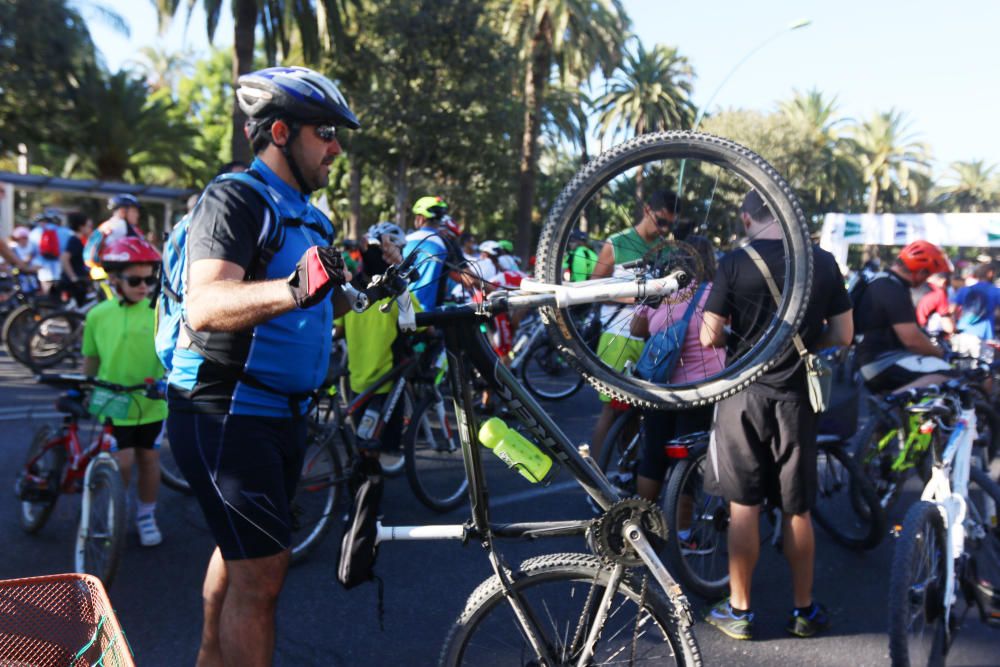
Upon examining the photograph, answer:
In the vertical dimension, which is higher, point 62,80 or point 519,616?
point 62,80

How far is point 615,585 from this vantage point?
2264 mm

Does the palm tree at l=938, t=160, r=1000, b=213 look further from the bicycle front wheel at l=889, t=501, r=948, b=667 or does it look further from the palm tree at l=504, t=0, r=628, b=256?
the bicycle front wheel at l=889, t=501, r=948, b=667

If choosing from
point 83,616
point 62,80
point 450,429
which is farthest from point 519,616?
point 62,80

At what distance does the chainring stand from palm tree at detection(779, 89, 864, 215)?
117 ft

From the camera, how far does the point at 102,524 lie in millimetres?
3809

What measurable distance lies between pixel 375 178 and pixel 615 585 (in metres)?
25.7

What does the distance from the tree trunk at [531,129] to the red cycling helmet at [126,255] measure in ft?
54.7

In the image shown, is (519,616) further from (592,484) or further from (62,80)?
(62,80)

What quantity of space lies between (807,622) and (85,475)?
3542 millimetres

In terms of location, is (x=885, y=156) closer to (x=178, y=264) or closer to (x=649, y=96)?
(x=649, y=96)

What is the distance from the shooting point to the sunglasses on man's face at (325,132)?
2.26m

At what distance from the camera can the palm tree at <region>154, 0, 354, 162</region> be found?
613 inches

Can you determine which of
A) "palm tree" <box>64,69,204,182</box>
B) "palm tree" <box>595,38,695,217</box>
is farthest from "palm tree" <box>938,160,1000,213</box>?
"palm tree" <box>64,69,204,182</box>

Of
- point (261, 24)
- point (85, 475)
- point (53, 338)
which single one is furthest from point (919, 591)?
point (261, 24)
